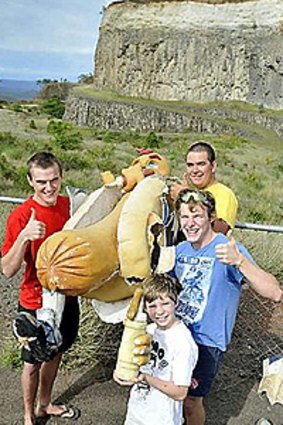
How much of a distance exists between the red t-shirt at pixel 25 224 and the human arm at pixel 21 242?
5 cm

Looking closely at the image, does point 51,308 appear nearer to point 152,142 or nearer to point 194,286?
point 194,286

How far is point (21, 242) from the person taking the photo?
121 inches

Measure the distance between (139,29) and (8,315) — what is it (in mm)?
44443

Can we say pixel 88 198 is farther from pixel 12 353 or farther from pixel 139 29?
pixel 139 29

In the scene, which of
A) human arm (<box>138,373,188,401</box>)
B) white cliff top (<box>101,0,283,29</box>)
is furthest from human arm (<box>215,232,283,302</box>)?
white cliff top (<box>101,0,283,29</box>)

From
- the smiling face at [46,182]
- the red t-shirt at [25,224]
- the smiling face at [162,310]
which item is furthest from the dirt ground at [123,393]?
the smiling face at [46,182]

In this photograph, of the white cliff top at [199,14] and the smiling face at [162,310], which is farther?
the white cliff top at [199,14]

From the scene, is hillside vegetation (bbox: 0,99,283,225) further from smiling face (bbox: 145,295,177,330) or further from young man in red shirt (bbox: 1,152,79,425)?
smiling face (bbox: 145,295,177,330)

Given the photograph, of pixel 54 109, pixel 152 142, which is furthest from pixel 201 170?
pixel 54 109

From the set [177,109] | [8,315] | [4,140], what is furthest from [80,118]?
[8,315]

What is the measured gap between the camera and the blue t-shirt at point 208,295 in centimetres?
295

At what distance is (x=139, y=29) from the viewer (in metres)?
47.2

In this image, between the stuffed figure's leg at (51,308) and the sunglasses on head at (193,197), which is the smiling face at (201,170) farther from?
the stuffed figure's leg at (51,308)

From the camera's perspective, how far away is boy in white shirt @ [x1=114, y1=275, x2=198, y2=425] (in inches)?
109
